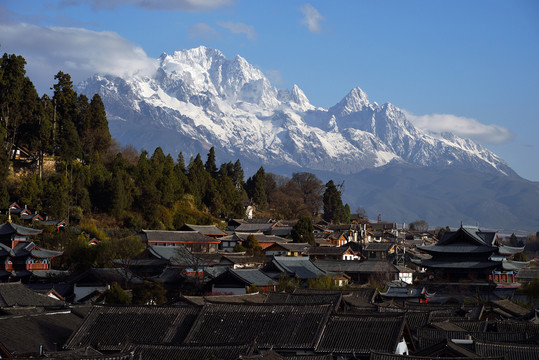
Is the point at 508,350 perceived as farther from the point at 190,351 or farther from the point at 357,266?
the point at 357,266

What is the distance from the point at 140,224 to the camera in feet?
252

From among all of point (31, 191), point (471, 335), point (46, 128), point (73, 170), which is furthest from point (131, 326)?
point (73, 170)

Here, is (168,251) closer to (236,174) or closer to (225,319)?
(225,319)

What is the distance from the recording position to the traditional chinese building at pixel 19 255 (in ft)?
206

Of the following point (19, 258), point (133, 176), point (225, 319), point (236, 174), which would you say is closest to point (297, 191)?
point (236, 174)

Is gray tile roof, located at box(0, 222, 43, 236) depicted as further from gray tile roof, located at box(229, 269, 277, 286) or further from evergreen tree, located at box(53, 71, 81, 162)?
gray tile roof, located at box(229, 269, 277, 286)

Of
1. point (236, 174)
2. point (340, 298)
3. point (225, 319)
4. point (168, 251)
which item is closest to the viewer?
point (225, 319)

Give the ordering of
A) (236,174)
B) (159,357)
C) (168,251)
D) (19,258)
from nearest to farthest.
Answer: (159,357)
(19,258)
(168,251)
(236,174)

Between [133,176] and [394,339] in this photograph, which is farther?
[133,176]

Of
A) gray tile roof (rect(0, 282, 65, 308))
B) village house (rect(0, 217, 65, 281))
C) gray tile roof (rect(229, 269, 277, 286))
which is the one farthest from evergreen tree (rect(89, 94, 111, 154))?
gray tile roof (rect(0, 282, 65, 308))

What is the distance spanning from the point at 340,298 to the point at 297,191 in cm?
9065

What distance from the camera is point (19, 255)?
208 ft

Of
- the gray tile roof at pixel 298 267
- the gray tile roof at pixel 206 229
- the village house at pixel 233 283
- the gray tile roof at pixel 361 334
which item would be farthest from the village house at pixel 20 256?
the gray tile roof at pixel 361 334

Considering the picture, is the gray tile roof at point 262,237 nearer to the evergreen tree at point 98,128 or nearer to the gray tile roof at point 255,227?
the gray tile roof at point 255,227
